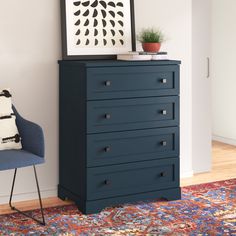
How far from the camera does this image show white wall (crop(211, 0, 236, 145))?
604 centimetres

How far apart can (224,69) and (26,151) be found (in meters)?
3.26

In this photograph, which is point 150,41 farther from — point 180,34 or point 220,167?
point 220,167

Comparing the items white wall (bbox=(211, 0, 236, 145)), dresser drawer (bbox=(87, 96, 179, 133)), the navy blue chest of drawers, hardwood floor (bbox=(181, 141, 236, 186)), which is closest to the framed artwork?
the navy blue chest of drawers

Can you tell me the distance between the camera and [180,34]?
451 centimetres

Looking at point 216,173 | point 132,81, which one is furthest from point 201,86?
point 132,81

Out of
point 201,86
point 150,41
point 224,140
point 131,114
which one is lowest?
point 224,140

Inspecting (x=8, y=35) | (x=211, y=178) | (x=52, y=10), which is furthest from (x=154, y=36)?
(x=211, y=178)

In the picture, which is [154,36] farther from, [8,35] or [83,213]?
[83,213]

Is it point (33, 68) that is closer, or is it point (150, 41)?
point (33, 68)

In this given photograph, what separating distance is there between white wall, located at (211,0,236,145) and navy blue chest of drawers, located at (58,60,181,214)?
7.49 ft

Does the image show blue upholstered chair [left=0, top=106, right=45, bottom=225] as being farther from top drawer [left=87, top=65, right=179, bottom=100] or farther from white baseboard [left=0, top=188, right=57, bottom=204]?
top drawer [left=87, top=65, right=179, bottom=100]

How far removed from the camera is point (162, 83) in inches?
154

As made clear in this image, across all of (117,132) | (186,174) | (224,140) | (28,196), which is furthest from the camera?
(224,140)

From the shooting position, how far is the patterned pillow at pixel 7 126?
3611 mm
